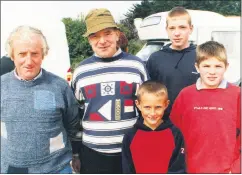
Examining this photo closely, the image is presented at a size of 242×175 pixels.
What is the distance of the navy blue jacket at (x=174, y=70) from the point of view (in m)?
2.65

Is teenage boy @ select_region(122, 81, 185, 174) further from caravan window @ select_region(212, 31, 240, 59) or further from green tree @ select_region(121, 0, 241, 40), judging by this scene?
green tree @ select_region(121, 0, 241, 40)

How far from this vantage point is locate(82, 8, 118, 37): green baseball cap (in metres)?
2.32

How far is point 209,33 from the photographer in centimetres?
821

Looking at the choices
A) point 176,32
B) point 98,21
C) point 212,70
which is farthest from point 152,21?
point 212,70

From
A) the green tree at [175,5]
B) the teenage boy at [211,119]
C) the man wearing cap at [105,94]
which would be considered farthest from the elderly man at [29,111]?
the green tree at [175,5]

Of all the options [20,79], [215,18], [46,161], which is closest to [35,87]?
[20,79]

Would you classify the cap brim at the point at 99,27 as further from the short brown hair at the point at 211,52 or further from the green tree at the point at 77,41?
the green tree at the point at 77,41

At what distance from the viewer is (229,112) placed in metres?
2.13

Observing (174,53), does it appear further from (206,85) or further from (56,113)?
(56,113)

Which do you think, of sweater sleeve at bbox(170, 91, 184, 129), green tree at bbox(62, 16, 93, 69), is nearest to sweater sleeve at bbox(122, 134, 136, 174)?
sweater sleeve at bbox(170, 91, 184, 129)

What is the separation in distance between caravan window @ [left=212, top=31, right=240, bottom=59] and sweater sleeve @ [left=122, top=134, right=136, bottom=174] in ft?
20.7

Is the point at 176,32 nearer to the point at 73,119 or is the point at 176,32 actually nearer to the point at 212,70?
the point at 212,70

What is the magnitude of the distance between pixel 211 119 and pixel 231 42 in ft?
20.6

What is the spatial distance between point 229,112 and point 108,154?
2.78 ft
